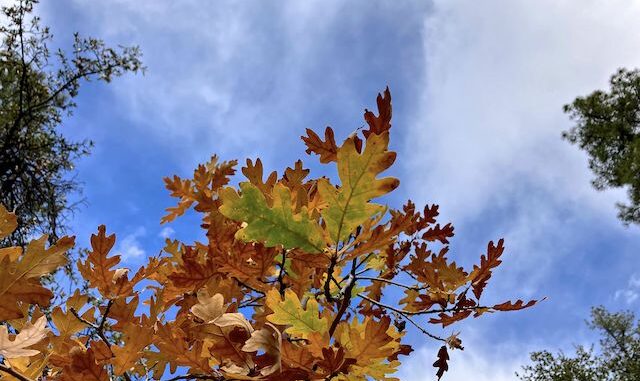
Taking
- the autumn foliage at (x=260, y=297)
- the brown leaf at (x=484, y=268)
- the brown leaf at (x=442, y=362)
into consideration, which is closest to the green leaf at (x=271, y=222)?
A: the autumn foliage at (x=260, y=297)

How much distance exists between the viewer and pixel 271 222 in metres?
0.81

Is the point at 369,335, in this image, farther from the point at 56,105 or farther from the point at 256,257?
the point at 56,105

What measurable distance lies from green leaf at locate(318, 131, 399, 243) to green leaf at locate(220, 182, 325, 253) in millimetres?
51

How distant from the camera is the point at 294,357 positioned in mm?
793

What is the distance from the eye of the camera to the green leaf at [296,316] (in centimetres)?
83

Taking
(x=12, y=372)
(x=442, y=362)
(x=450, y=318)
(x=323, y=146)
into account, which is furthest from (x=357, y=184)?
(x=442, y=362)

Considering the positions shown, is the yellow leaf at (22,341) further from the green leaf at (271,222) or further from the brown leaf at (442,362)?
the brown leaf at (442,362)

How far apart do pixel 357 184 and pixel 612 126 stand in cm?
1831

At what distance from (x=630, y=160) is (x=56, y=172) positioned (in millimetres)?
15440

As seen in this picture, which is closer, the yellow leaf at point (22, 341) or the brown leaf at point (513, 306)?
the yellow leaf at point (22, 341)

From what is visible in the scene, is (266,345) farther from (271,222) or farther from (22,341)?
(22,341)

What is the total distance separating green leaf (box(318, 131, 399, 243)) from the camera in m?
0.75

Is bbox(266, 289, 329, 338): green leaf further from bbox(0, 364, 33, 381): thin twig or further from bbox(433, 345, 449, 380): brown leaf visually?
bbox(433, 345, 449, 380): brown leaf

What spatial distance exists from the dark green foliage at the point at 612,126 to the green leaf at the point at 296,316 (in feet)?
57.8
